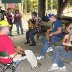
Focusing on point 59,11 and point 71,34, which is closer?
point 71,34

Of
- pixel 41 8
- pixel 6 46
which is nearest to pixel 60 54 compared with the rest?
pixel 6 46

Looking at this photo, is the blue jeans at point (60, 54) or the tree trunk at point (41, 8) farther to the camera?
the tree trunk at point (41, 8)

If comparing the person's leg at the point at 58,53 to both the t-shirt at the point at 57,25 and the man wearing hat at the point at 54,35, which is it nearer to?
the man wearing hat at the point at 54,35

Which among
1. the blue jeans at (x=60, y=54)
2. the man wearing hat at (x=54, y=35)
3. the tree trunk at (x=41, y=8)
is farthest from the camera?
the tree trunk at (x=41, y=8)

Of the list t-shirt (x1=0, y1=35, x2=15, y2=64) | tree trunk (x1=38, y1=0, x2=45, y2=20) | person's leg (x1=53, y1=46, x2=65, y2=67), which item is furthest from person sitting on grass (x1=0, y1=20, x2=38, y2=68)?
tree trunk (x1=38, y1=0, x2=45, y2=20)

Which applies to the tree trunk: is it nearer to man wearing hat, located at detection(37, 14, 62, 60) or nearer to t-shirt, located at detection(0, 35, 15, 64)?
man wearing hat, located at detection(37, 14, 62, 60)

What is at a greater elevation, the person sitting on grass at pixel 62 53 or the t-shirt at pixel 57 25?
the t-shirt at pixel 57 25

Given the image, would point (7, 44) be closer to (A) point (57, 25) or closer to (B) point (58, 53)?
(B) point (58, 53)

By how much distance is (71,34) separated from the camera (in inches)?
328

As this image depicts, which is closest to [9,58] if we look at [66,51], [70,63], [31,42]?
[66,51]

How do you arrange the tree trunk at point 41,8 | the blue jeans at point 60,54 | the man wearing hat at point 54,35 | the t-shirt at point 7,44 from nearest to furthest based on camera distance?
the t-shirt at point 7,44
the blue jeans at point 60,54
the man wearing hat at point 54,35
the tree trunk at point 41,8

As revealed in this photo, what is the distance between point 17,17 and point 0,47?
9.61m

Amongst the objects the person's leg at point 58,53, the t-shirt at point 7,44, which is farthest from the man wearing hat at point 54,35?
the t-shirt at point 7,44

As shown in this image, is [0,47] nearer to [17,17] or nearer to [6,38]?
[6,38]
